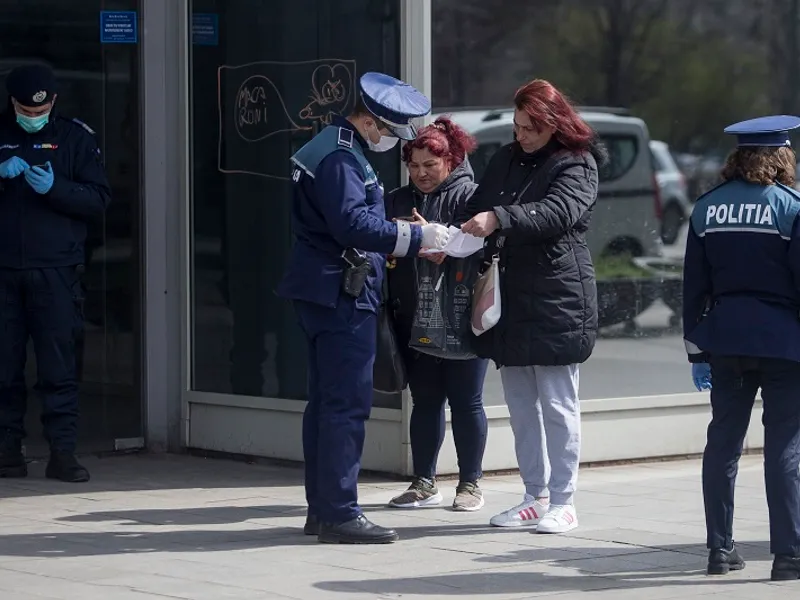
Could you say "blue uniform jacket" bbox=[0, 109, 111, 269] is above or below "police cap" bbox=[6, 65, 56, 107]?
below

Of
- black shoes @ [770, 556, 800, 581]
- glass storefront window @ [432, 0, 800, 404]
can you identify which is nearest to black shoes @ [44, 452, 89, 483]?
glass storefront window @ [432, 0, 800, 404]

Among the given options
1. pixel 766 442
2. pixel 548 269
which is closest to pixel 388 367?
pixel 548 269

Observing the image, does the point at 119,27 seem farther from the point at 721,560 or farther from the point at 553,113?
Answer: the point at 721,560

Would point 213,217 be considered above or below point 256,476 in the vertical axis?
above

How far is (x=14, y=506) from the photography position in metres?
7.63

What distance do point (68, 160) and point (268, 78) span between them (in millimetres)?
1179

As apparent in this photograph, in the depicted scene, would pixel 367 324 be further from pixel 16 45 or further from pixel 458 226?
pixel 16 45

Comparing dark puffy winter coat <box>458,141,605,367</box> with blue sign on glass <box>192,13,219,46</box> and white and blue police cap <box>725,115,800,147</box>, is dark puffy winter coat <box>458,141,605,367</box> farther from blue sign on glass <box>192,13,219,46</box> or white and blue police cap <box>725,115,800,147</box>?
blue sign on glass <box>192,13,219,46</box>

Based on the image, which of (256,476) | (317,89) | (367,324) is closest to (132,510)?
(256,476)

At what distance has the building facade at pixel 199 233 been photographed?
28.9 ft

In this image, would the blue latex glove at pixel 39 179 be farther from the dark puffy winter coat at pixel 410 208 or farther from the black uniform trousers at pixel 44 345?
the dark puffy winter coat at pixel 410 208

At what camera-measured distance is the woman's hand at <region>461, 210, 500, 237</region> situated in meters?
6.66

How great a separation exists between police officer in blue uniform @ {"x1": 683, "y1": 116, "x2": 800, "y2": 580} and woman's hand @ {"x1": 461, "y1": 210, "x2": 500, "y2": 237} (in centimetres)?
86

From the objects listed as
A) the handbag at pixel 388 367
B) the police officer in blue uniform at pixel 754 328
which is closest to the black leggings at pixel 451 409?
the handbag at pixel 388 367
